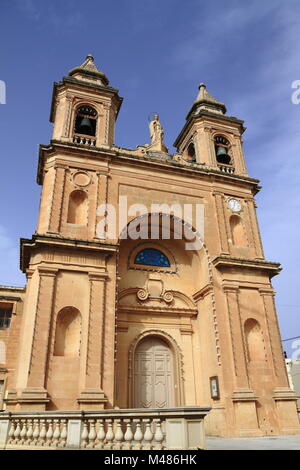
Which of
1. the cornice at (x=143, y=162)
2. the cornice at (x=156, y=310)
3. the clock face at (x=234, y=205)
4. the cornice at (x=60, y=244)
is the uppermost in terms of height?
the cornice at (x=143, y=162)

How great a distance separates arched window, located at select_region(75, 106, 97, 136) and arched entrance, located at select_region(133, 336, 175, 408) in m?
10.7

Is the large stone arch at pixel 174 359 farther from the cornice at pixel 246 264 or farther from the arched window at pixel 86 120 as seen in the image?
the arched window at pixel 86 120

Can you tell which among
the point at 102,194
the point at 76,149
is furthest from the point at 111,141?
the point at 102,194

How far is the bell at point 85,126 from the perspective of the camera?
18.5 meters

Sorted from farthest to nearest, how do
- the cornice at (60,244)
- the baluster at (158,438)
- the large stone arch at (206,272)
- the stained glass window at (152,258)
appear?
the stained glass window at (152,258), the large stone arch at (206,272), the cornice at (60,244), the baluster at (158,438)

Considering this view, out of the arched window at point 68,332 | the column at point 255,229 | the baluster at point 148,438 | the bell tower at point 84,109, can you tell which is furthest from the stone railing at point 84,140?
the baluster at point 148,438

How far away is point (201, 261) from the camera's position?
57.0ft

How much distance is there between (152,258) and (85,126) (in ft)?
24.4

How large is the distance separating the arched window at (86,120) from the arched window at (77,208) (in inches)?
172

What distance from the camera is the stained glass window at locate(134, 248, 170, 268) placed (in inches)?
696

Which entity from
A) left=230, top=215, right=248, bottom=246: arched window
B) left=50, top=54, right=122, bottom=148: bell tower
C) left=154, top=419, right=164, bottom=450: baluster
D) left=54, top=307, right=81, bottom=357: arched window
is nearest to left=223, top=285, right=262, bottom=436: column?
left=230, top=215, right=248, bottom=246: arched window

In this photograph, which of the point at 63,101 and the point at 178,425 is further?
the point at 63,101

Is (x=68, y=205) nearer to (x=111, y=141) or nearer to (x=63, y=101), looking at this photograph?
(x=111, y=141)
